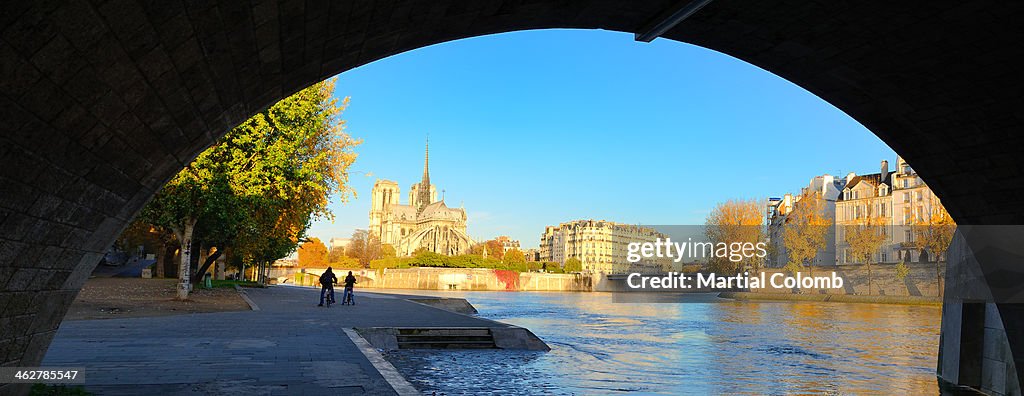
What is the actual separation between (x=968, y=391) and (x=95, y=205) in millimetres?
15722

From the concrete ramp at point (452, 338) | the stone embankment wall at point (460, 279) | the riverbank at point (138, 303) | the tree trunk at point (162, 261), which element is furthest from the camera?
the stone embankment wall at point (460, 279)

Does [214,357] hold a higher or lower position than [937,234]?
lower

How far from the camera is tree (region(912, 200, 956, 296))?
216ft

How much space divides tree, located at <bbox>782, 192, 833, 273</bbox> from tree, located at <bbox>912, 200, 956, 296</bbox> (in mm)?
10835

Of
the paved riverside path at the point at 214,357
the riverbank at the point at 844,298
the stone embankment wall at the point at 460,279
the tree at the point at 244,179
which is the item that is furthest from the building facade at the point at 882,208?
the paved riverside path at the point at 214,357

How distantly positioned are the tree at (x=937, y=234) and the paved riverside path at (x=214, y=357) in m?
61.0

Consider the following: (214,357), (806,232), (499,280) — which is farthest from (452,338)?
(499,280)

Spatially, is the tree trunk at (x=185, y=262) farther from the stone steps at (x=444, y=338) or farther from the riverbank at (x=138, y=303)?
the stone steps at (x=444, y=338)

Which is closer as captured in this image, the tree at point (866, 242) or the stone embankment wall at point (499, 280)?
the tree at point (866, 242)

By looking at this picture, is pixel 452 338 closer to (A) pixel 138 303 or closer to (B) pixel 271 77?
(B) pixel 271 77

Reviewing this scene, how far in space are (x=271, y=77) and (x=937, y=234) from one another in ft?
245

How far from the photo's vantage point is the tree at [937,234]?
6588cm

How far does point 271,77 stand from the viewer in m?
6.54

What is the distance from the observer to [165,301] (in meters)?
29.4
